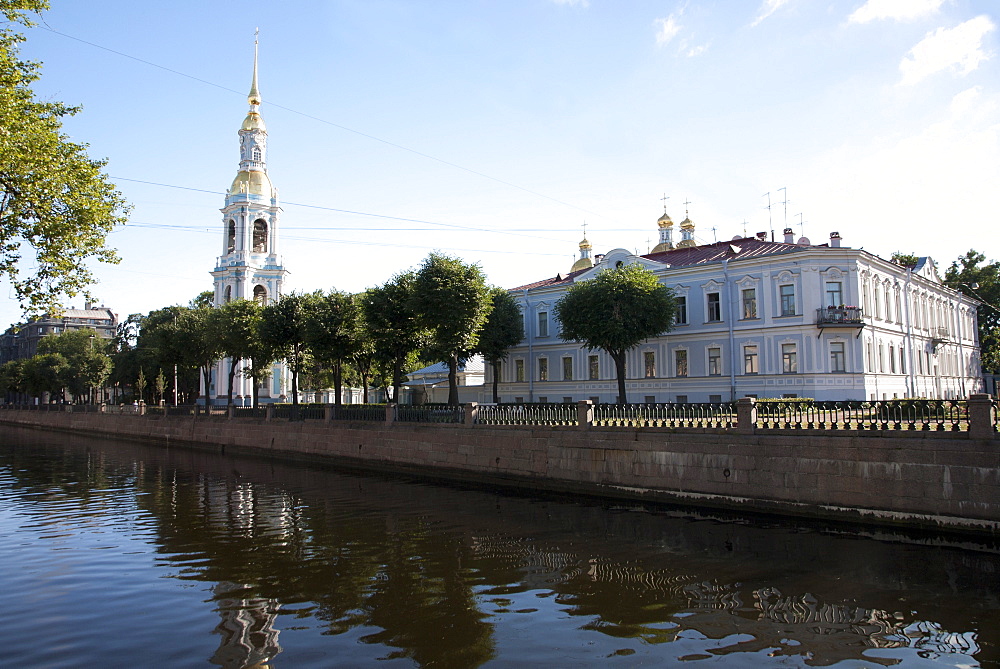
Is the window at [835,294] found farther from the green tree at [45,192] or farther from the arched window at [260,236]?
the arched window at [260,236]

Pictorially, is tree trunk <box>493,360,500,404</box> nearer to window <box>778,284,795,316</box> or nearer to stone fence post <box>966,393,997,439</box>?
window <box>778,284,795,316</box>

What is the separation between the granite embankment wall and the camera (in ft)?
46.0

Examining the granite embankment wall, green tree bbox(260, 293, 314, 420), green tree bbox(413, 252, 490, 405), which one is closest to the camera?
the granite embankment wall

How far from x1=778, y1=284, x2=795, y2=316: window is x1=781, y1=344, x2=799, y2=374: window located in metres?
1.74

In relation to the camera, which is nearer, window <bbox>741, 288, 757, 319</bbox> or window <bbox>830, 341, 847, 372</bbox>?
window <bbox>830, 341, 847, 372</bbox>

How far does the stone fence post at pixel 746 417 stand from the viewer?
686 inches

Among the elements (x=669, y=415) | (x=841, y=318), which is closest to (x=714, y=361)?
(x=841, y=318)

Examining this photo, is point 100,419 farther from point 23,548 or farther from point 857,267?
point 857,267

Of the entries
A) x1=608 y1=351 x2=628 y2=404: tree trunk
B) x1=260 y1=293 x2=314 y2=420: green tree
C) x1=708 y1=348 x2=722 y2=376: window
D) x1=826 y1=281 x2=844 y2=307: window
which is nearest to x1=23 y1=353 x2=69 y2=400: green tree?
x1=260 y1=293 x2=314 y2=420: green tree

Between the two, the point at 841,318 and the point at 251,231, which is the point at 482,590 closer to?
the point at 841,318

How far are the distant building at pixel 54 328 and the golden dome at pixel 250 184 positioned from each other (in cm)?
7091

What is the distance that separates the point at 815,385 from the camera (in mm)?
32781

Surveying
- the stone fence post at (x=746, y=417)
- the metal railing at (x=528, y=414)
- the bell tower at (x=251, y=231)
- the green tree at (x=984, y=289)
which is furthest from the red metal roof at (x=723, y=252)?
the bell tower at (x=251, y=231)

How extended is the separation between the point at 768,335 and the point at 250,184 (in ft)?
198
